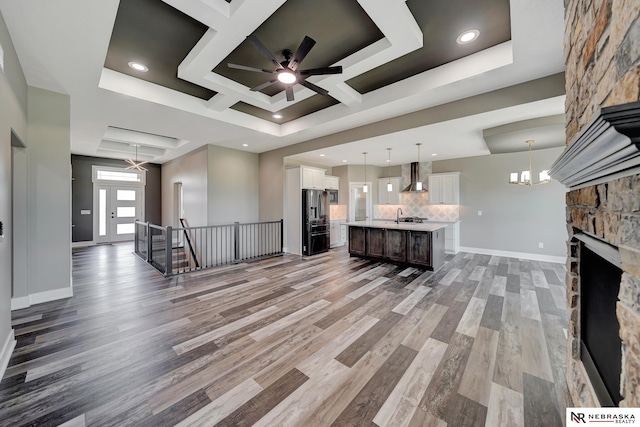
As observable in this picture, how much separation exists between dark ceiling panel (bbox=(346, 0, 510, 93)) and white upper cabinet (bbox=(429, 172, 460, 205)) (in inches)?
179

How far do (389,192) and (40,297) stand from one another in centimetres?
850

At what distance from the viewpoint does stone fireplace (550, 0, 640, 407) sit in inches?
29.1

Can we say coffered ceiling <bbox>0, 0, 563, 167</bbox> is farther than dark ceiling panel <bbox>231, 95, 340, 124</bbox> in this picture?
No

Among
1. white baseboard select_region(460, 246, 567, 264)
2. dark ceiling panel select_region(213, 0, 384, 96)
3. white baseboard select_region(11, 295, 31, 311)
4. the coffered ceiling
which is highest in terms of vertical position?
dark ceiling panel select_region(213, 0, 384, 96)

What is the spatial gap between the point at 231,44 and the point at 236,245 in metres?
4.17

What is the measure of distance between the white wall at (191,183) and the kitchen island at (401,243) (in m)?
3.99

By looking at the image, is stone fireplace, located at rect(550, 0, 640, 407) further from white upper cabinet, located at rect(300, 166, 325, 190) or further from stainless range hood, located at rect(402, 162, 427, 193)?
stainless range hood, located at rect(402, 162, 427, 193)

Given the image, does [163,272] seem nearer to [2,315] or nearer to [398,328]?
[2,315]

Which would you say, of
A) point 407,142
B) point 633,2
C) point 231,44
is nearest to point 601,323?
point 633,2

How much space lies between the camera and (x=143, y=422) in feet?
5.16

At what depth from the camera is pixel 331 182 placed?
26.8 feet

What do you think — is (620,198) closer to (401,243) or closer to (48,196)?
(401,243)

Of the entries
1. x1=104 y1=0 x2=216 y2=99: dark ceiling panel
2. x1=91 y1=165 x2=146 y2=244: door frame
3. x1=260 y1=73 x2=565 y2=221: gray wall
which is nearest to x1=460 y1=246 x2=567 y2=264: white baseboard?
x1=260 y1=73 x2=565 y2=221: gray wall

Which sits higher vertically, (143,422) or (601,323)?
(601,323)
